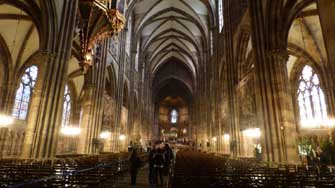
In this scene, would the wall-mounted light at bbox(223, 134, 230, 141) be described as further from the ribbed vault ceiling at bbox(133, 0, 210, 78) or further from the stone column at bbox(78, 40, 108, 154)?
the ribbed vault ceiling at bbox(133, 0, 210, 78)

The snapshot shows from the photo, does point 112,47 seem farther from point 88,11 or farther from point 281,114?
point 281,114

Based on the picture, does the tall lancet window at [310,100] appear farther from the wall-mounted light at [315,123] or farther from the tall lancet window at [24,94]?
the tall lancet window at [24,94]

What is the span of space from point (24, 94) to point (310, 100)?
27962 mm

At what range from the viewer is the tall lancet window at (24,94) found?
18897 mm

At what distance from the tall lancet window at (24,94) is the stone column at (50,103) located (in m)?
11.9

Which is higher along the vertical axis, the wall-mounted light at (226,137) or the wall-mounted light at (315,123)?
the wall-mounted light at (315,123)

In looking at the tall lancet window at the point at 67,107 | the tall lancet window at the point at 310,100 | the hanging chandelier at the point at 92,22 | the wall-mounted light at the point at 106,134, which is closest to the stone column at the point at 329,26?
the hanging chandelier at the point at 92,22

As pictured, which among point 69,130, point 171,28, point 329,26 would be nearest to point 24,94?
point 69,130

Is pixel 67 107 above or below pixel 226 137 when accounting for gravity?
above

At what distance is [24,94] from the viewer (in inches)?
776

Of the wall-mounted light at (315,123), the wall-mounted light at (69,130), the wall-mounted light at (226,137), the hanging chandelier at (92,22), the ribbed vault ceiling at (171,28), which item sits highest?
the ribbed vault ceiling at (171,28)

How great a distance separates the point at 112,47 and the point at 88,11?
8.64m

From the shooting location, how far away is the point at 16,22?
1580 cm

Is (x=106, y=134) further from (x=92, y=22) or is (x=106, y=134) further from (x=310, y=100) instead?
(x=310, y=100)
